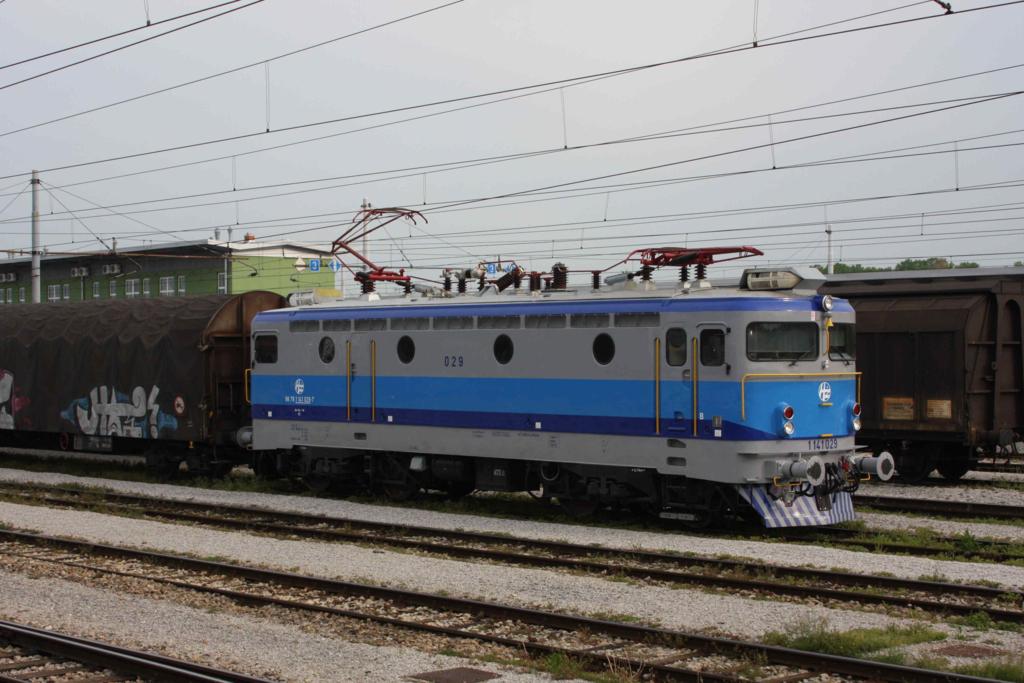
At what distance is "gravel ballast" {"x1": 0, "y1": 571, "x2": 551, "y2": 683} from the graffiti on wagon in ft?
36.8

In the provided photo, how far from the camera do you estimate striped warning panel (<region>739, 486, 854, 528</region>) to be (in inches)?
630

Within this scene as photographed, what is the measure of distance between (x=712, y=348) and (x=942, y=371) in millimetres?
7990

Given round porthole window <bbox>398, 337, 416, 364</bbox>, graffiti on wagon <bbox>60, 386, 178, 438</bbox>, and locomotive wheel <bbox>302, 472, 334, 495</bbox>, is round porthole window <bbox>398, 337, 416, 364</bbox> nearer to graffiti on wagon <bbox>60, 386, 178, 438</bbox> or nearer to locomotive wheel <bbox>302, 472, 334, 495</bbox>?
locomotive wheel <bbox>302, 472, 334, 495</bbox>

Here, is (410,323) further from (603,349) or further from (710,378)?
(710,378)

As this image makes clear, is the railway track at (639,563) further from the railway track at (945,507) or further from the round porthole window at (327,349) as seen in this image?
the railway track at (945,507)

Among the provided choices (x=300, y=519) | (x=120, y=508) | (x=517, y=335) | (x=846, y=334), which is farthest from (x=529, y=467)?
(x=120, y=508)

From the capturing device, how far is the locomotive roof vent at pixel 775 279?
1658 cm

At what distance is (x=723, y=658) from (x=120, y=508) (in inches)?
528

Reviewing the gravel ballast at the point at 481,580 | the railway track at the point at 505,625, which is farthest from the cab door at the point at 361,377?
the railway track at the point at 505,625

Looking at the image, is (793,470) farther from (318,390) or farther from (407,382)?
(318,390)

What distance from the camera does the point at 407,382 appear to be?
1983 centimetres

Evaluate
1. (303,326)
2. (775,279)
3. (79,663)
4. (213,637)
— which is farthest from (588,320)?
(79,663)

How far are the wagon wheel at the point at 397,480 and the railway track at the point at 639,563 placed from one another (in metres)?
2.32

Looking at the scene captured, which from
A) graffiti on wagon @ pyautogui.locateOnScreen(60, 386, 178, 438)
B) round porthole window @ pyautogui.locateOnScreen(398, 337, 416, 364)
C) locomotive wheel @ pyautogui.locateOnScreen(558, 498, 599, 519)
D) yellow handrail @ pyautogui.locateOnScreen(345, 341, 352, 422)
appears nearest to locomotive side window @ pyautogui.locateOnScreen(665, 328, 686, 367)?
locomotive wheel @ pyautogui.locateOnScreen(558, 498, 599, 519)
